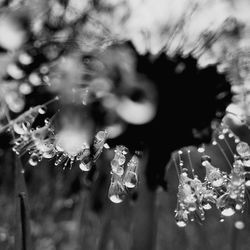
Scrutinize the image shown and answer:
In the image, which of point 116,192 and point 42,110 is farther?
point 42,110

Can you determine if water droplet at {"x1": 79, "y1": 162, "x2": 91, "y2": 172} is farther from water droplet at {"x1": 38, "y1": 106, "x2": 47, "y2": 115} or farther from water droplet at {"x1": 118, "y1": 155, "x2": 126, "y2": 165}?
water droplet at {"x1": 38, "y1": 106, "x2": 47, "y2": 115}

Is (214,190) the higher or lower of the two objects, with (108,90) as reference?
lower

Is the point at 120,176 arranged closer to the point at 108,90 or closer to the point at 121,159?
the point at 121,159

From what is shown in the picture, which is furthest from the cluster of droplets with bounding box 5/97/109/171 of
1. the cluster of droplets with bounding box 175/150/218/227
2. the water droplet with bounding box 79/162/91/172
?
the cluster of droplets with bounding box 175/150/218/227

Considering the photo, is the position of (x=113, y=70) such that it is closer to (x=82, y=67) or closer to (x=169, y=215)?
(x=82, y=67)

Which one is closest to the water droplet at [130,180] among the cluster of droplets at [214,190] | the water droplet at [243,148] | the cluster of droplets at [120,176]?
the cluster of droplets at [120,176]

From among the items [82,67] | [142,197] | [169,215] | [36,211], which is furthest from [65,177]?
[169,215]

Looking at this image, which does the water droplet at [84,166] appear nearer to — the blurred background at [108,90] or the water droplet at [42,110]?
the blurred background at [108,90]

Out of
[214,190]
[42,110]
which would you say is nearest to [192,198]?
[214,190]
